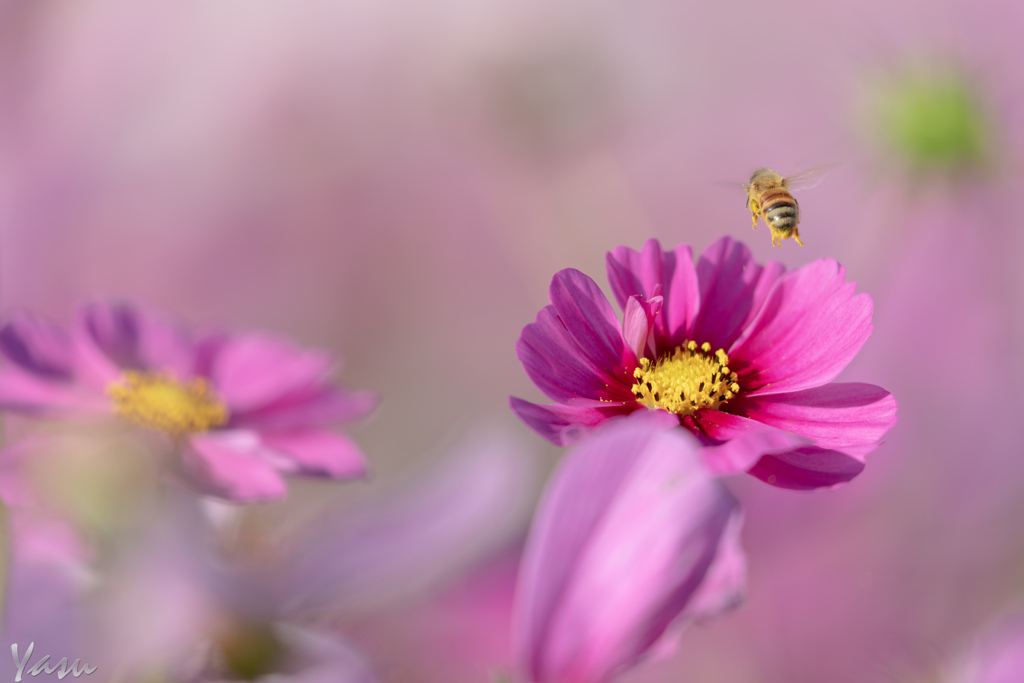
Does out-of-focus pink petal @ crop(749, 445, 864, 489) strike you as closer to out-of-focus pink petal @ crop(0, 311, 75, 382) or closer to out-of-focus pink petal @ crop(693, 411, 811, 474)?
out-of-focus pink petal @ crop(693, 411, 811, 474)

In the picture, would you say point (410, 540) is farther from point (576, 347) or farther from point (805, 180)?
point (805, 180)

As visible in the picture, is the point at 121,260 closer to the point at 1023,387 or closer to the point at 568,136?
the point at 568,136

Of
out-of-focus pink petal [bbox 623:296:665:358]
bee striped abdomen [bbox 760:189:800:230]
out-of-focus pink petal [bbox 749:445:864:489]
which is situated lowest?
out-of-focus pink petal [bbox 749:445:864:489]

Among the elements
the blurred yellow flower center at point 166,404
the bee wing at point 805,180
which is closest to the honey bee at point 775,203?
the bee wing at point 805,180

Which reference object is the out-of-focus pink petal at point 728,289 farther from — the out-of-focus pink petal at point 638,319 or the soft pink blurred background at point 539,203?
the soft pink blurred background at point 539,203

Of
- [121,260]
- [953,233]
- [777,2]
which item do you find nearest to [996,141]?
[953,233]

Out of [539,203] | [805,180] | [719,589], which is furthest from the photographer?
[539,203]

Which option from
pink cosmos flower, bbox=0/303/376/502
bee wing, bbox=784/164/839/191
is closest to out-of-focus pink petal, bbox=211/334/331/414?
pink cosmos flower, bbox=0/303/376/502

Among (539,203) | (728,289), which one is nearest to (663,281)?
(728,289)
